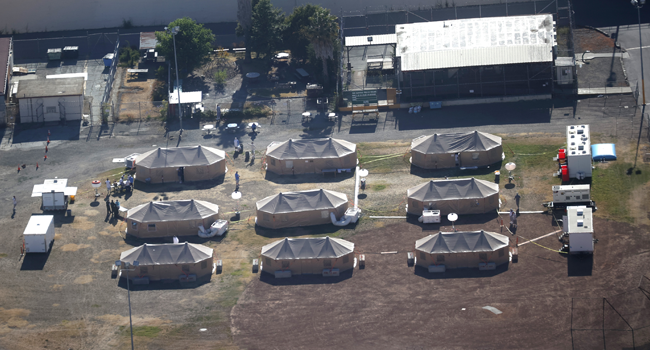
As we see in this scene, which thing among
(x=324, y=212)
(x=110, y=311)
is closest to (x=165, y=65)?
(x=324, y=212)

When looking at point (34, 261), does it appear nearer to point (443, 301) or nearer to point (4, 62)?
point (443, 301)

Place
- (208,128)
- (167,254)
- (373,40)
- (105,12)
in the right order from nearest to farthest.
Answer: (167,254) < (208,128) < (373,40) < (105,12)

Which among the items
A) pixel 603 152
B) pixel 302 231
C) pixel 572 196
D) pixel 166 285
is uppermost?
pixel 603 152

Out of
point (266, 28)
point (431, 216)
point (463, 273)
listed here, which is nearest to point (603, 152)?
point (431, 216)

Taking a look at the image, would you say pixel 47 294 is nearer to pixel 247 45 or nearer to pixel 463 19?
pixel 247 45

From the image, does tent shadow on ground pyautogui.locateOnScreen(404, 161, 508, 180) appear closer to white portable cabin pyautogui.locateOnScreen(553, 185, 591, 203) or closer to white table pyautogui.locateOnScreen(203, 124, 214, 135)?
white portable cabin pyautogui.locateOnScreen(553, 185, 591, 203)

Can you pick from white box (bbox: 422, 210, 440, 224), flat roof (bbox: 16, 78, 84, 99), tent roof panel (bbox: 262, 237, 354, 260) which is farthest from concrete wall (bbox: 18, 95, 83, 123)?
white box (bbox: 422, 210, 440, 224)

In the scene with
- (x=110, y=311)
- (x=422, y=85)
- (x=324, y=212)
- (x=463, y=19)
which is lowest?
(x=110, y=311)
